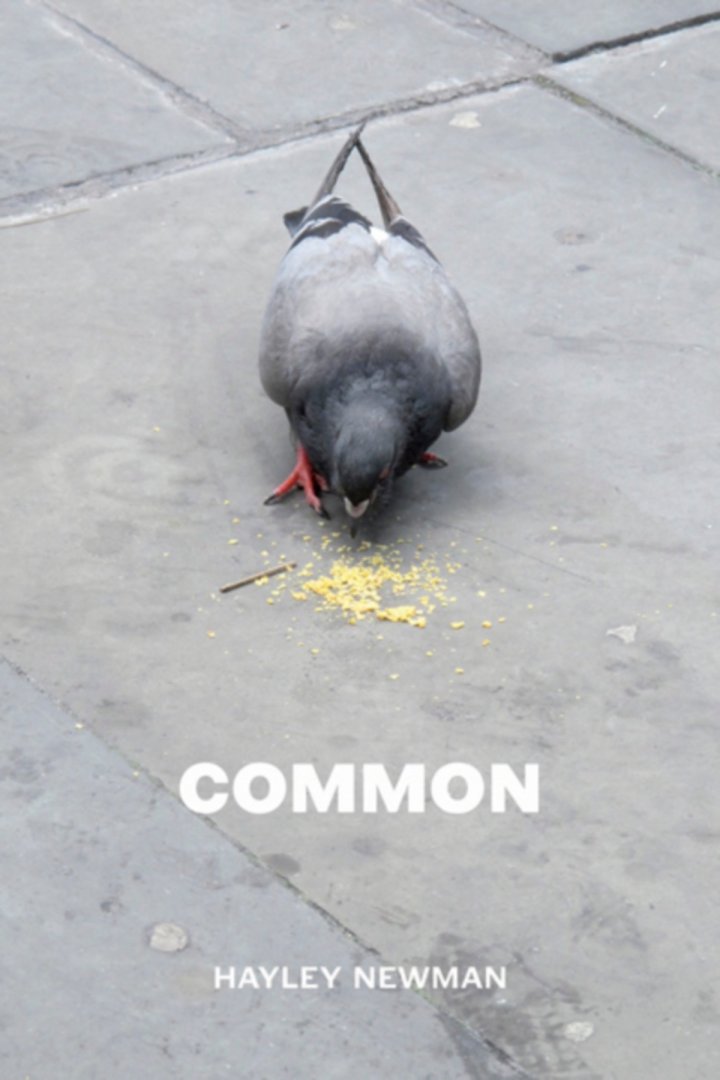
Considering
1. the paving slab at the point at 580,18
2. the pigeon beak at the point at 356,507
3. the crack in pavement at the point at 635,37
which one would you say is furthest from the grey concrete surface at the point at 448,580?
the paving slab at the point at 580,18

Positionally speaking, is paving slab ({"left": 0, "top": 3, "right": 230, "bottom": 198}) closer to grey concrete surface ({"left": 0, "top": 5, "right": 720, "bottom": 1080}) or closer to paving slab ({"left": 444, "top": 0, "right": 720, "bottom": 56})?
grey concrete surface ({"left": 0, "top": 5, "right": 720, "bottom": 1080})

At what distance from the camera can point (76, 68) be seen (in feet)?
24.0

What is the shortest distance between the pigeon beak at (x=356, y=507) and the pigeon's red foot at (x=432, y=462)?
454 mm

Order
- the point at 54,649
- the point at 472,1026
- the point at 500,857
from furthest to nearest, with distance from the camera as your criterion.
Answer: the point at 54,649, the point at 500,857, the point at 472,1026

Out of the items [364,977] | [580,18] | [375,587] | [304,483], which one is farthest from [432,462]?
[580,18]

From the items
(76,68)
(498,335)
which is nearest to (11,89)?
(76,68)

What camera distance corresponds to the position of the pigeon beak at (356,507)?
15.5ft

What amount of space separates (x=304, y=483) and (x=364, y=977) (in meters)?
1.80

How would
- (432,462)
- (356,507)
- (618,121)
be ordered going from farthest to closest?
(618,121), (432,462), (356,507)

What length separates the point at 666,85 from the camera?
24.3 ft

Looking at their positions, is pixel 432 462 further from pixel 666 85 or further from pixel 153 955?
pixel 666 85

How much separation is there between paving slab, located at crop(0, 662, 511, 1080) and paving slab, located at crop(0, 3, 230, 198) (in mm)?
3187

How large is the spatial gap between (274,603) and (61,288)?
5.94 ft

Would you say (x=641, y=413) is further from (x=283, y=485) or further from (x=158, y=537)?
(x=158, y=537)
